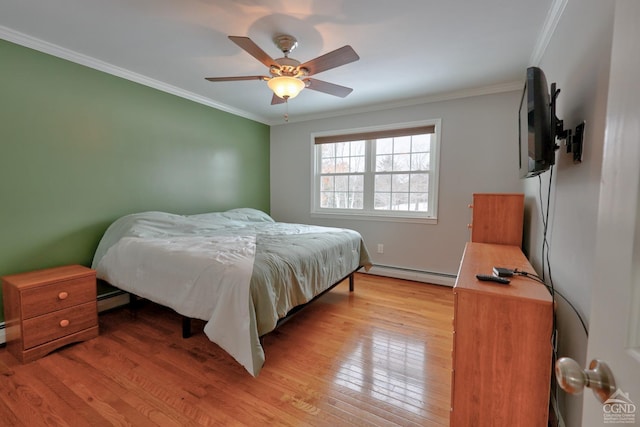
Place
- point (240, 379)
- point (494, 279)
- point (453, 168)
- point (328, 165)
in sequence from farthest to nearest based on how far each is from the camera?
point (328, 165) → point (453, 168) → point (240, 379) → point (494, 279)

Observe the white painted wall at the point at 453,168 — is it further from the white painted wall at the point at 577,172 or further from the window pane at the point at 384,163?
the white painted wall at the point at 577,172

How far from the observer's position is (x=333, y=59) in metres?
1.90

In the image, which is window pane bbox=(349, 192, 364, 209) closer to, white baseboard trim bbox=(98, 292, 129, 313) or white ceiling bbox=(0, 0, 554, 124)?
white ceiling bbox=(0, 0, 554, 124)

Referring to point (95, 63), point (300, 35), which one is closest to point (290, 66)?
point (300, 35)

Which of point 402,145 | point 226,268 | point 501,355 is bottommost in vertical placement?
point 501,355

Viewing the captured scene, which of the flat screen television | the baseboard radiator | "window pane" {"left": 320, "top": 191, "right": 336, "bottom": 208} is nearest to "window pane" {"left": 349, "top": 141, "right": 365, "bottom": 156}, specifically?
"window pane" {"left": 320, "top": 191, "right": 336, "bottom": 208}

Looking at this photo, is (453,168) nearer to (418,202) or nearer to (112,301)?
(418,202)

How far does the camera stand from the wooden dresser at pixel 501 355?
3.84 feet

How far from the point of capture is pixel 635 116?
0.46 meters

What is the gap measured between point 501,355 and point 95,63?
3.82 metres

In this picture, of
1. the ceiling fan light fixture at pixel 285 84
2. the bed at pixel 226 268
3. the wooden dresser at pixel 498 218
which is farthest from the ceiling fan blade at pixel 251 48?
the wooden dresser at pixel 498 218

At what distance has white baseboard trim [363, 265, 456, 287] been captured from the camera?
3.51m

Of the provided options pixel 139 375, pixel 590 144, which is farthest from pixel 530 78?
pixel 139 375

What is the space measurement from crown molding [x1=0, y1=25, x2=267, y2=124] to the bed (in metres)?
1.46
